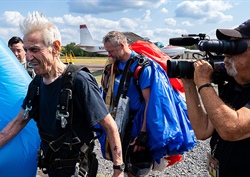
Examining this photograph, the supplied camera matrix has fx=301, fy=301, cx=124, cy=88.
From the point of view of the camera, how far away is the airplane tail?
3478cm

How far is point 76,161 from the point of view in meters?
2.08

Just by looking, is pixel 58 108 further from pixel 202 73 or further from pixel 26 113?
pixel 202 73

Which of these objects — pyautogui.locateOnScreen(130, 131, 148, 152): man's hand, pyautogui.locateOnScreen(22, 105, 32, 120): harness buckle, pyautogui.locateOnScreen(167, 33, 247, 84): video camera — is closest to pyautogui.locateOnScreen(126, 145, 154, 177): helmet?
pyautogui.locateOnScreen(130, 131, 148, 152): man's hand

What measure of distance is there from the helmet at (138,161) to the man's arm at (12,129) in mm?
1144

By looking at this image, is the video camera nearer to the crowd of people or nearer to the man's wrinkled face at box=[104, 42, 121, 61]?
the crowd of people

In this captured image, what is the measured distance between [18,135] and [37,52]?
880 mm

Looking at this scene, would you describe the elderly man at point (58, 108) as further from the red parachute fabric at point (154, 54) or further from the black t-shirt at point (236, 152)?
the red parachute fabric at point (154, 54)

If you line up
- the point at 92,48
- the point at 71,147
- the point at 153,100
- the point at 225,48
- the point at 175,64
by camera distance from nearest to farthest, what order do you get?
the point at 225,48, the point at 175,64, the point at 71,147, the point at 153,100, the point at 92,48

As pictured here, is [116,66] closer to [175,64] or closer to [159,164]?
[159,164]

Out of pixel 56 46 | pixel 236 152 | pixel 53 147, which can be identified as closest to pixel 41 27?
pixel 56 46

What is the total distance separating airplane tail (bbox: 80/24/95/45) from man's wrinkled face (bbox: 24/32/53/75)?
3284cm

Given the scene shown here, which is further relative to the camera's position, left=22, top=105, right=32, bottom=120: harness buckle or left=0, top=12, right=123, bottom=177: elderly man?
left=22, top=105, right=32, bottom=120: harness buckle

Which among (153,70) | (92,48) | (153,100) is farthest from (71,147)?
(92,48)

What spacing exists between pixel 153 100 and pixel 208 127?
41.9 inches
